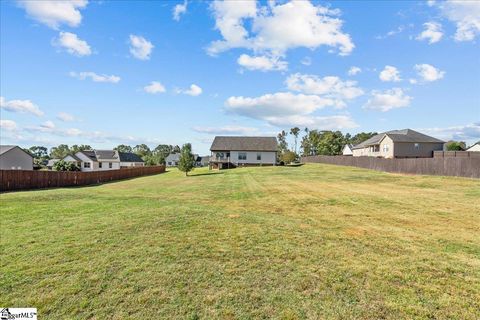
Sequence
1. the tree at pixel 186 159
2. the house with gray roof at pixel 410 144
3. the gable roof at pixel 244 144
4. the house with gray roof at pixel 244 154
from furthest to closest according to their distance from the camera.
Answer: the gable roof at pixel 244 144, the house with gray roof at pixel 244 154, the house with gray roof at pixel 410 144, the tree at pixel 186 159

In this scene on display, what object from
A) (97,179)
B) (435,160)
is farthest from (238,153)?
(435,160)

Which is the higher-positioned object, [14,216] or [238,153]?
[238,153]

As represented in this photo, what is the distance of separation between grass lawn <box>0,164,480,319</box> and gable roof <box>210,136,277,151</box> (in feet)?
137

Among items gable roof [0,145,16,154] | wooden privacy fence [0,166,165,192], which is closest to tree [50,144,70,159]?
gable roof [0,145,16,154]

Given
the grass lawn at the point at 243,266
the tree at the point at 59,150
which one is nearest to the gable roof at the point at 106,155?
the tree at the point at 59,150

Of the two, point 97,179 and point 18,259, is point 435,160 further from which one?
point 97,179

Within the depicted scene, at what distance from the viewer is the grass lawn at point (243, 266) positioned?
3.63m

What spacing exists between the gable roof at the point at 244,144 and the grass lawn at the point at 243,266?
41.8 metres

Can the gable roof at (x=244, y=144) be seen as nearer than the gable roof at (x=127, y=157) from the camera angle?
Yes

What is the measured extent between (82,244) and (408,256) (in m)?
6.54

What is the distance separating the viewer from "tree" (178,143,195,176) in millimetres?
38000

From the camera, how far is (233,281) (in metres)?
4.30

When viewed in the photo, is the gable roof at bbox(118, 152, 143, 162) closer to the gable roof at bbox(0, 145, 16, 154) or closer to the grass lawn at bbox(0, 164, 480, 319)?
the gable roof at bbox(0, 145, 16, 154)

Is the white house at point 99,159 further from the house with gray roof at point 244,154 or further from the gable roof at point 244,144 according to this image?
the house with gray roof at point 244,154
